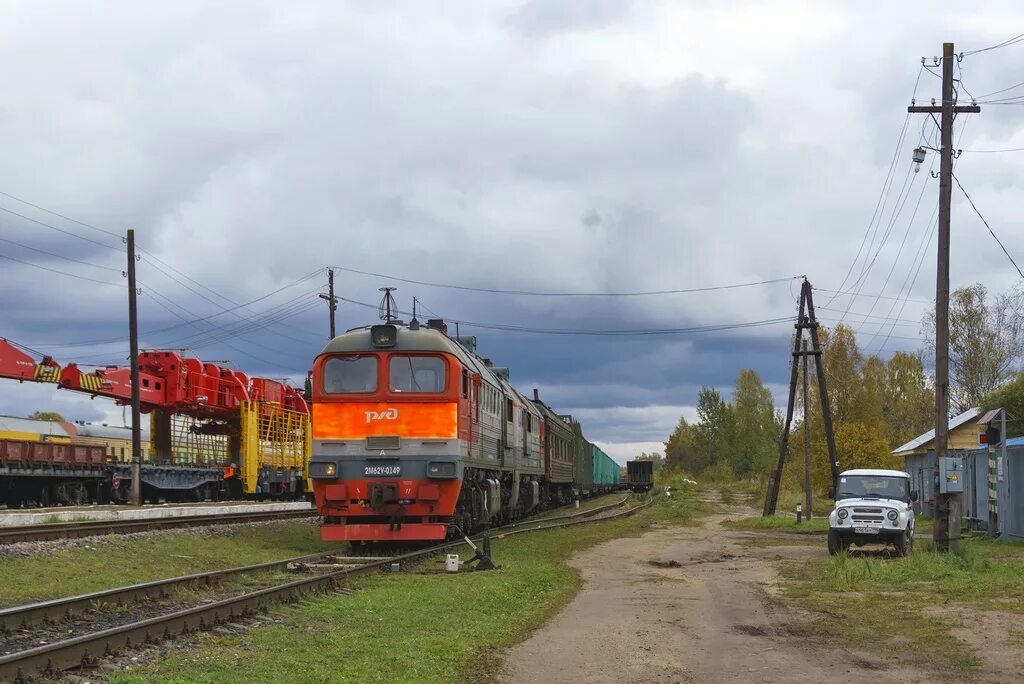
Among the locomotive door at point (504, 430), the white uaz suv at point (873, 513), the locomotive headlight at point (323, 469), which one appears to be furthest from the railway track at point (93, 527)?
the white uaz suv at point (873, 513)

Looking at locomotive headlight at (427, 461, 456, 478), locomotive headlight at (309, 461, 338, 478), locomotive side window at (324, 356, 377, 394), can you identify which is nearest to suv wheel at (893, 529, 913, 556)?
locomotive headlight at (427, 461, 456, 478)

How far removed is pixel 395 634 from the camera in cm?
1108

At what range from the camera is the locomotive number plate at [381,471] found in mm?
18859

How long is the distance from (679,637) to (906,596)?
5054 millimetres

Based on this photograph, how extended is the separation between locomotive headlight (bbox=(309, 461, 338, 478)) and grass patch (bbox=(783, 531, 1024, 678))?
789cm

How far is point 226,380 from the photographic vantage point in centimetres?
3556

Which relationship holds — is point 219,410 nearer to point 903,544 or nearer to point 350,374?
point 350,374

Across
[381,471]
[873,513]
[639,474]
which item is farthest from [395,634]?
[639,474]

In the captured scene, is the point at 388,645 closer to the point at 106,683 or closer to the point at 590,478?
the point at 106,683

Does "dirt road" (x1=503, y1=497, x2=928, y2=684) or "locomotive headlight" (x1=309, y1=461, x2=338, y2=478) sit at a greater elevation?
"locomotive headlight" (x1=309, y1=461, x2=338, y2=478)

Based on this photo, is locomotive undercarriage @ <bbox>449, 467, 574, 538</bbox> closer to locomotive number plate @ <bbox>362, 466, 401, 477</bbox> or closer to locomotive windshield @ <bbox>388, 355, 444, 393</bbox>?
locomotive number plate @ <bbox>362, 466, 401, 477</bbox>

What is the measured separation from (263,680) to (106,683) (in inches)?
46.2

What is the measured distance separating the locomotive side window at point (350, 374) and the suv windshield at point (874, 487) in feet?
32.7

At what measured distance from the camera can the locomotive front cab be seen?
61.9 ft
